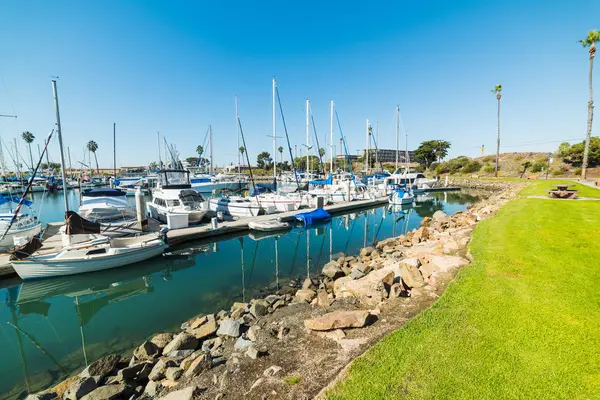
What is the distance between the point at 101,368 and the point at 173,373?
101 inches

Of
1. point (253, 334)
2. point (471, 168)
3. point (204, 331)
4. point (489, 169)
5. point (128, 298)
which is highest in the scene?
point (471, 168)

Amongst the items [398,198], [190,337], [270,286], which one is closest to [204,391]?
[190,337]

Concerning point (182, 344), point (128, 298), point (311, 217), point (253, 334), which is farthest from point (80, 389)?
point (311, 217)

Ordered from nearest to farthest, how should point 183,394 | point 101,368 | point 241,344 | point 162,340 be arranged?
1. point 183,394
2. point 101,368
3. point 241,344
4. point 162,340

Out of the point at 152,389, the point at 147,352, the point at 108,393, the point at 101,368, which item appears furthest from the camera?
the point at 147,352

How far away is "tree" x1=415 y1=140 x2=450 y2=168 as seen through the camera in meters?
92.7

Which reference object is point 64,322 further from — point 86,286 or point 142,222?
point 142,222

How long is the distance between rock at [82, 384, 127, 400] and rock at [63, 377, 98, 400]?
35 centimetres

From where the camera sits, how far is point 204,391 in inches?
198

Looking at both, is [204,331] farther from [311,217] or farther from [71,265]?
[311,217]

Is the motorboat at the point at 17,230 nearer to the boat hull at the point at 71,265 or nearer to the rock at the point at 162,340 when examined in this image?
the boat hull at the point at 71,265

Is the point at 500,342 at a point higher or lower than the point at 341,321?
higher

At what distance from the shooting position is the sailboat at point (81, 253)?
13383 mm

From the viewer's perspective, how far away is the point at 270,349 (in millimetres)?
6094
